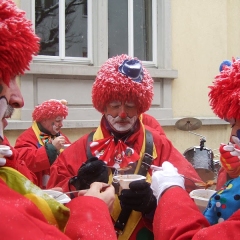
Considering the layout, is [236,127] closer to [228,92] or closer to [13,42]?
[228,92]

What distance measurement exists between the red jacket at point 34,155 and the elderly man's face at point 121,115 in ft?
5.56

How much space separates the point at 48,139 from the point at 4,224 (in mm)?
3600

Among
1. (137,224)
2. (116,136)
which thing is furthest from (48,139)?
(137,224)

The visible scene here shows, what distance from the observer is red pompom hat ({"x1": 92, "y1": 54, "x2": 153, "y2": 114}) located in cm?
269

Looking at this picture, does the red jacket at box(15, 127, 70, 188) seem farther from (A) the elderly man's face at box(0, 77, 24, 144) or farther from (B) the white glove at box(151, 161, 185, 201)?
(A) the elderly man's face at box(0, 77, 24, 144)

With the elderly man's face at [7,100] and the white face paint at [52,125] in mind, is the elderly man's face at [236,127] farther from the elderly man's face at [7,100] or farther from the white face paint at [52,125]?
the white face paint at [52,125]

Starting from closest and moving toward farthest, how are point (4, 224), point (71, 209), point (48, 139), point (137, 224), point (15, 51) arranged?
point (4, 224), point (15, 51), point (71, 209), point (137, 224), point (48, 139)

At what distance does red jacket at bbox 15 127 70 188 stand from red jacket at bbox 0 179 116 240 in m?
2.68

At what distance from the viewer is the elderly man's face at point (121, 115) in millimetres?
2674

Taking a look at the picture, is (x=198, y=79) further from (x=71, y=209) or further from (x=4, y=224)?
(x=4, y=224)

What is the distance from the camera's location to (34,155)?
426 centimetres

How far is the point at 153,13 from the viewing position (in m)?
6.73

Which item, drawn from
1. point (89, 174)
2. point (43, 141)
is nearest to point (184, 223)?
point (89, 174)

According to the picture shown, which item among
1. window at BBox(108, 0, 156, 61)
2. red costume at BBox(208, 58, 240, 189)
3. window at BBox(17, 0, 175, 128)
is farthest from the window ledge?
red costume at BBox(208, 58, 240, 189)
